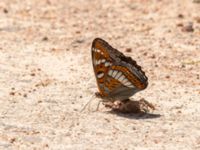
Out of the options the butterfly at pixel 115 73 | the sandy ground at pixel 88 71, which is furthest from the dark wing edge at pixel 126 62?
the sandy ground at pixel 88 71

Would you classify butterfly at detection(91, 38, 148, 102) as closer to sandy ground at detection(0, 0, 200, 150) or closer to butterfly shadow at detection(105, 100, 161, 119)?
butterfly shadow at detection(105, 100, 161, 119)

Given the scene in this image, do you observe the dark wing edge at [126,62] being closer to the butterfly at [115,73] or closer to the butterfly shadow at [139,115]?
the butterfly at [115,73]

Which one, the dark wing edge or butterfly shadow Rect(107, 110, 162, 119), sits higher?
the dark wing edge

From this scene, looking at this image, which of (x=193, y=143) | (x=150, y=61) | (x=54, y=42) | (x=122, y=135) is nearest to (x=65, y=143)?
(x=122, y=135)

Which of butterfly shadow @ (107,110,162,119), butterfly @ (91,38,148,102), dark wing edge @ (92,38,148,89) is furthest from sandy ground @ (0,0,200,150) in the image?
dark wing edge @ (92,38,148,89)

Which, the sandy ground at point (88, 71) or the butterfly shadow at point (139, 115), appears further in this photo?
the butterfly shadow at point (139, 115)

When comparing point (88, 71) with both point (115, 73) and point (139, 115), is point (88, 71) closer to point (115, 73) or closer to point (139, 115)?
point (115, 73)
